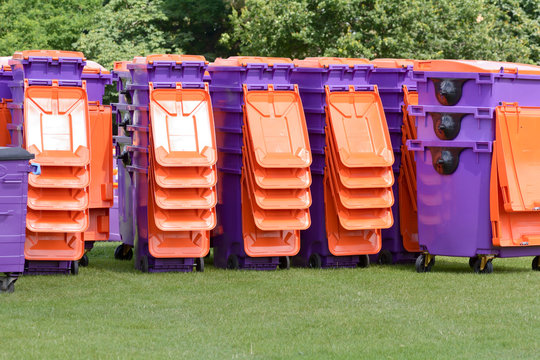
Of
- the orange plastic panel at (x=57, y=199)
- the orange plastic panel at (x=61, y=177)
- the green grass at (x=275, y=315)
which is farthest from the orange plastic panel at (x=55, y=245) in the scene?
the orange plastic panel at (x=61, y=177)

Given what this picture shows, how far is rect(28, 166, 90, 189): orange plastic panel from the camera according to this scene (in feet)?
38.0

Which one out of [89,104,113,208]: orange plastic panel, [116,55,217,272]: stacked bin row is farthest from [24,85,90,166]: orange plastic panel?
[89,104,113,208]: orange plastic panel

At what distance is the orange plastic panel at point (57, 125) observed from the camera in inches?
461

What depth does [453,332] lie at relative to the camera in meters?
8.70

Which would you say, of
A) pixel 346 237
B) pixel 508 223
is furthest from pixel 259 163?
pixel 508 223

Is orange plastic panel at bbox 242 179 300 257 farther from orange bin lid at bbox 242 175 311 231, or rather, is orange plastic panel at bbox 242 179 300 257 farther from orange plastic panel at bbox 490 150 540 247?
orange plastic panel at bbox 490 150 540 247

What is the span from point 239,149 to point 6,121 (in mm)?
2803

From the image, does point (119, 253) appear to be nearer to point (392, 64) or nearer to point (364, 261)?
point (364, 261)

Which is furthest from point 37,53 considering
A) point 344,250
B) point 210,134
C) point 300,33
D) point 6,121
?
point 300,33

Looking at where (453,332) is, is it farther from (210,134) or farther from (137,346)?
(210,134)

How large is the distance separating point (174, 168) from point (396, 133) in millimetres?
2802

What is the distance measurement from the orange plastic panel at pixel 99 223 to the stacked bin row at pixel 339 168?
2.16 meters

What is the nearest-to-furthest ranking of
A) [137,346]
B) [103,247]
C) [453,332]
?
[137,346]
[453,332]
[103,247]

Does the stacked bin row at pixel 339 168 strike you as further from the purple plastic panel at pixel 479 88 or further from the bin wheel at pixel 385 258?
the purple plastic panel at pixel 479 88
